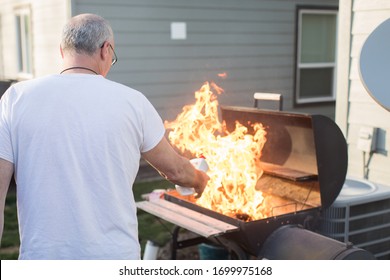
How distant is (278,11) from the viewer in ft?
28.8

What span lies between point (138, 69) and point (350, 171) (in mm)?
3861

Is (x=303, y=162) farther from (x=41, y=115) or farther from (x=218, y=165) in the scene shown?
(x=41, y=115)

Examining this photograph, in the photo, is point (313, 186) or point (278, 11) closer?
point (313, 186)

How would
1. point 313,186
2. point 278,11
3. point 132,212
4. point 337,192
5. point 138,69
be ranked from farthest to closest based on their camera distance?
point 278,11 < point 138,69 < point 313,186 < point 337,192 < point 132,212

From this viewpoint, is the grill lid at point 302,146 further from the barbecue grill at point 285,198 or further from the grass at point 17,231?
the grass at point 17,231

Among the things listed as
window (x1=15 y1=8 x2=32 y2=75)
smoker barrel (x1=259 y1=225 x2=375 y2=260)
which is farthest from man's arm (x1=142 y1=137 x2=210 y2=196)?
window (x1=15 y1=8 x2=32 y2=75)

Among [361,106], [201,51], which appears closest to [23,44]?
[201,51]

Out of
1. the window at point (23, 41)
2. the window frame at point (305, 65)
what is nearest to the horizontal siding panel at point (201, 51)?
the window frame at point (305, 65)

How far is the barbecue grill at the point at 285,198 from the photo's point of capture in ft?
10.5

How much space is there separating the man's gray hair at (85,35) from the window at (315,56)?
23.8 feet

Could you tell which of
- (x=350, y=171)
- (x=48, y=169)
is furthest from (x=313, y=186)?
(x=48, y=169)

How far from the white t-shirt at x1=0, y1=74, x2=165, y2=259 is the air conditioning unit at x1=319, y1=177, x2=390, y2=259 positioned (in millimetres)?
1903

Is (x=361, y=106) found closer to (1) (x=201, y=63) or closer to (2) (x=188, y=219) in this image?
(2) (x=188, y=219)

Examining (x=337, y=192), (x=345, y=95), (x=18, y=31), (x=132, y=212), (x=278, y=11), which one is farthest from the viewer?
(x=18, y=31)
